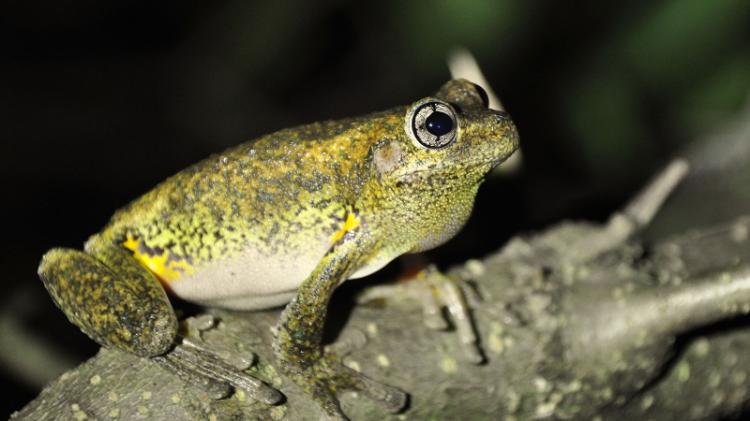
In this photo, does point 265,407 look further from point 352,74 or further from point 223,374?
point 352,74

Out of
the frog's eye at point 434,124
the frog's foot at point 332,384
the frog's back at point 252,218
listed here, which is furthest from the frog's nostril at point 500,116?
the frog's foot at point 332,384

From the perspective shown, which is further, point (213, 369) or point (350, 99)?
point (350, 99)

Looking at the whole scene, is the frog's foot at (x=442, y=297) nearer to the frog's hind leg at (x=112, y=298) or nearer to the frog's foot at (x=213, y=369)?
the frog's foot at (x=213, y=369)

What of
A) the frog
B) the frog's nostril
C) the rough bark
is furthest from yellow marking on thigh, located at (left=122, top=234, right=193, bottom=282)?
the frog's nostril

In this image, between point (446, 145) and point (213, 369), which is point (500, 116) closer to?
point (446, 145)

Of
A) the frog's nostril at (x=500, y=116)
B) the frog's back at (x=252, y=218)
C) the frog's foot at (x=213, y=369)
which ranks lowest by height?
the frog's foot at (x=213, y=369)

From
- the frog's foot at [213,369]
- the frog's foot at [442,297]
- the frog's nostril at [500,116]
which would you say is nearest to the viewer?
the frog's foot at [213,369]

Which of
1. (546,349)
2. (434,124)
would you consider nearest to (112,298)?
(434,124)

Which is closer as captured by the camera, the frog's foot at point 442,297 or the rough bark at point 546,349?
the rough bark at point 546,349
